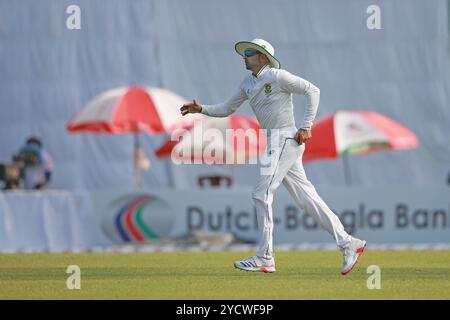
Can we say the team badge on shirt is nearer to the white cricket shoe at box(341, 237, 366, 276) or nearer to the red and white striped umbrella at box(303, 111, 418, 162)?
the white cricket shoe at box(341, 237, 366, 276)

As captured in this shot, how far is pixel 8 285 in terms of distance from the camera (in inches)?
476

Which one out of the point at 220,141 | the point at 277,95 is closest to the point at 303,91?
the point at 277,95

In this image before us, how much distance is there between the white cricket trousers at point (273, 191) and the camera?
41.4ft

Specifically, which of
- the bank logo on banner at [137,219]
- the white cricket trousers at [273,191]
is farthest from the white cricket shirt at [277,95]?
the bank logo on banner at [137,219]

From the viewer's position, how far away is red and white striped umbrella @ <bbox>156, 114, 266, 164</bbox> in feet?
77.0

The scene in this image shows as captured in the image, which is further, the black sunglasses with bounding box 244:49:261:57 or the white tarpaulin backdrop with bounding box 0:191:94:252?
the white tarpaulin backdrop with bounding box 0:191:94:252

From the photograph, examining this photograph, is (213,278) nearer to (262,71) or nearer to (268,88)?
(268,88)

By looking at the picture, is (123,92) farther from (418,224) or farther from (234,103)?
(234,103)

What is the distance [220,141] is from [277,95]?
36.7ft

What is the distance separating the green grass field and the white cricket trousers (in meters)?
0.38

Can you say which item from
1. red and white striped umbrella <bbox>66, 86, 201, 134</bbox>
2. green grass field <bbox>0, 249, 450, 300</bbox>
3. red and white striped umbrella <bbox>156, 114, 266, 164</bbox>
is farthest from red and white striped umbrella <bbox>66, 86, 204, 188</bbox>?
green grass field <bbox>0, 249, 450, 300</bbox>

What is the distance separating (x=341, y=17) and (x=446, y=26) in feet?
8.49
